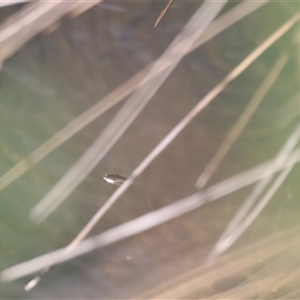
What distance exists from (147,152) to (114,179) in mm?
59

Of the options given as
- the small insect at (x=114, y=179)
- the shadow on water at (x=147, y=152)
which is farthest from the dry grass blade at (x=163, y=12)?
the small insect at (x=114, y=179)

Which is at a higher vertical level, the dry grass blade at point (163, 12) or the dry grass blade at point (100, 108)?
the dry grass blade at point (163, 12)

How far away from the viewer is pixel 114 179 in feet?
1.35

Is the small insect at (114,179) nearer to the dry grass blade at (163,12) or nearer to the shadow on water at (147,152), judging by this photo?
the shadow on water at (147,152)

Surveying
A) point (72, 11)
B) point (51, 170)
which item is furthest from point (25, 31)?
point (51, 170)

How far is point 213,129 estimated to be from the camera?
1.34 ft

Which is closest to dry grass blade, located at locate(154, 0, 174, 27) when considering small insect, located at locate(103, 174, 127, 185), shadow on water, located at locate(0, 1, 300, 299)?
shadow on water, located at locate(0, 1, 300, 299)

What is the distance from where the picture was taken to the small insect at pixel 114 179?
410 millimetres

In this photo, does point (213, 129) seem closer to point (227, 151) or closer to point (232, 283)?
point (227, 151)

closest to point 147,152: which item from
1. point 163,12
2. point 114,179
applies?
point 114,179

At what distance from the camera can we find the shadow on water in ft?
1.25

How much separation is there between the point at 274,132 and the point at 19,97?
0.35m

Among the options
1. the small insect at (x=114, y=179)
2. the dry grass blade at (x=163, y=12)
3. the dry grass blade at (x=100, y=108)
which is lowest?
the small insect at (x=114, y=179)

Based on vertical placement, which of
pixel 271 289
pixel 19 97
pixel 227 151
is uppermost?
pixel 19 97
